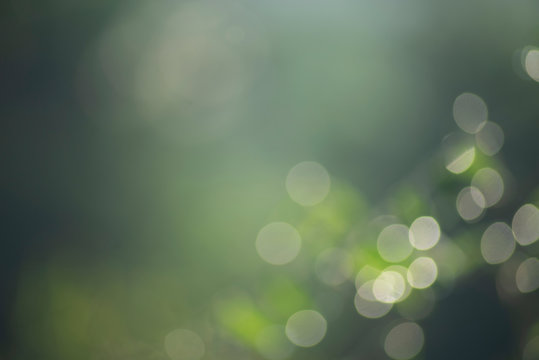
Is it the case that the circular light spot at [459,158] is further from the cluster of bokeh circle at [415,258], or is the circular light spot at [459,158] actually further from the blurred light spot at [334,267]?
the blurred light spot at [334,267]

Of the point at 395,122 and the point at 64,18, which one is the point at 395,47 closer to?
the point at 395,122

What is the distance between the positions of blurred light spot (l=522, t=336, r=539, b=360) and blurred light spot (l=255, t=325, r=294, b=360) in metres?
0.29

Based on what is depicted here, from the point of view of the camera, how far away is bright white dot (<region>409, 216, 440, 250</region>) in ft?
1.29

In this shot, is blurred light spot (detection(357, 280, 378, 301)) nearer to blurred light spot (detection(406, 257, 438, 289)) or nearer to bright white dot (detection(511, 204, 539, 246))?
blurred light spot (detection(406, 257, 438, 289))

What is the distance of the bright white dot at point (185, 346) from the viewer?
70cm

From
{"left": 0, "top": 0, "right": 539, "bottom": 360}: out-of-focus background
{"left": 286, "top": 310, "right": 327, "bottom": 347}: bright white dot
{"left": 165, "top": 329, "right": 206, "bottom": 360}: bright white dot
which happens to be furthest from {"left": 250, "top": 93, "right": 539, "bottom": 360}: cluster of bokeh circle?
{"left": 0, "top": 0, "right": 539, "bottom": 360}: out-of-focus background

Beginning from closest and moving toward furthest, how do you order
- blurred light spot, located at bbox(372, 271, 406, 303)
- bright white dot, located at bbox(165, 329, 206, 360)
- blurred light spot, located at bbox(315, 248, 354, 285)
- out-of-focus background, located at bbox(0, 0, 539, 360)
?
blurred light spot, located at bbox(372, 271, 406, 303) < blurred light spot, located at bbox(315, 248, 354, 285) < bright white dot, located at bbox(165, 329, 206, 360) < out-of-focus background, located at bbox(0, 0, 539, 360)

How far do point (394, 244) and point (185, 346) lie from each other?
424mm

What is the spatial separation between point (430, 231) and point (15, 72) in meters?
1.72

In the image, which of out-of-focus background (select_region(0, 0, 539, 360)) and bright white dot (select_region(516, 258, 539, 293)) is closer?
bright white dot (select_region(516, 258, 539, 293))

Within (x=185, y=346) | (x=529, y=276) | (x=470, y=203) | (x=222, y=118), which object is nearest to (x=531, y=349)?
(x=529, y=276)

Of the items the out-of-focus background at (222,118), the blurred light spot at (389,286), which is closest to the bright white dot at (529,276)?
the blurred light spot at (389,286)

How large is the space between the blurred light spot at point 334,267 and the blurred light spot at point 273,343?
8cm

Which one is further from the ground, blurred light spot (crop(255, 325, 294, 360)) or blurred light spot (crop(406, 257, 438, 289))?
blurred light spot (crop(406, 257, 438, 289))
